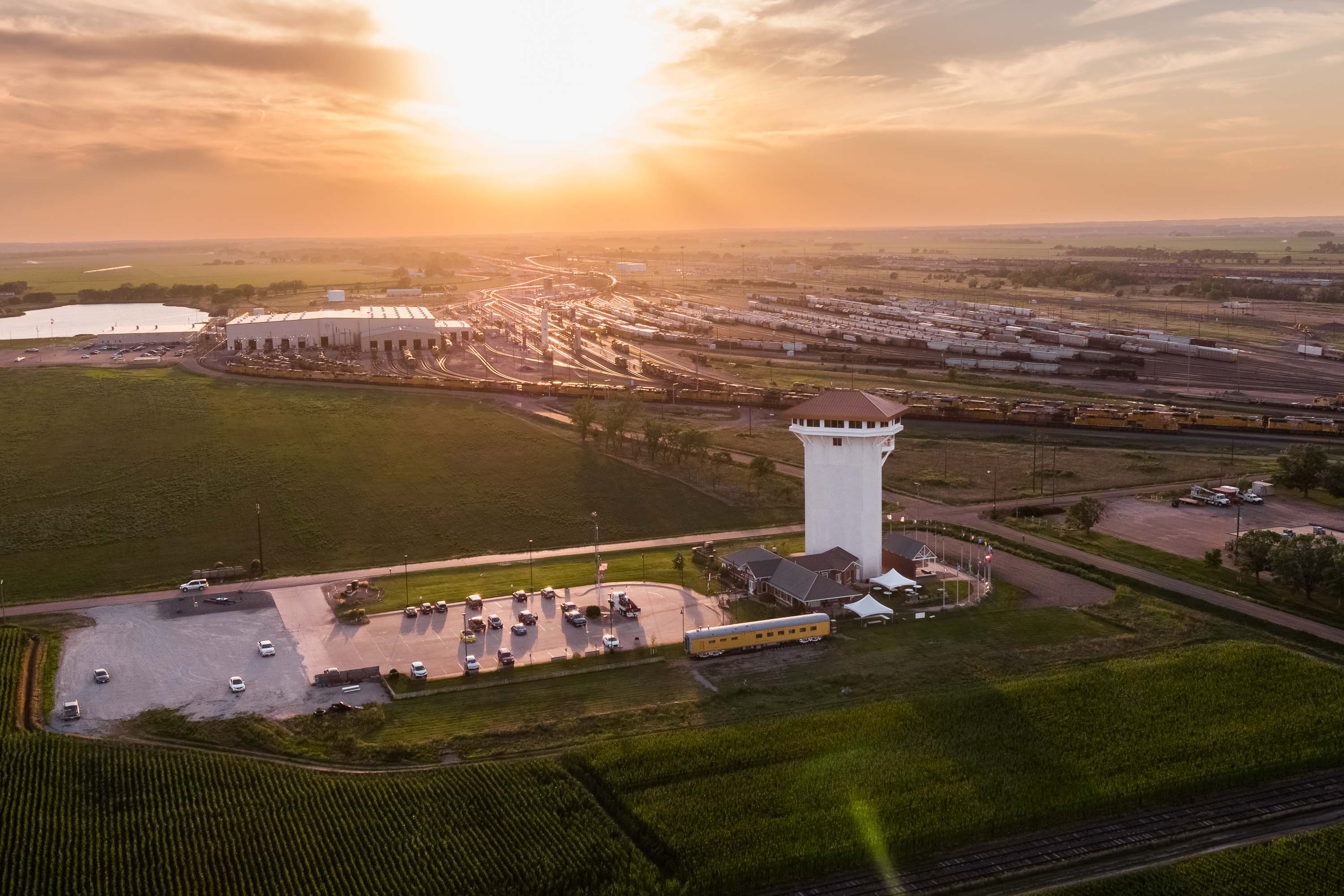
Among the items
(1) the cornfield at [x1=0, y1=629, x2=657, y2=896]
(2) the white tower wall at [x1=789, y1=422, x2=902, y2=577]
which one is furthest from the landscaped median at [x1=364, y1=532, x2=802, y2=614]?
(1) the cornfield at [x1=0, y1=629, x2=657, y2=896]

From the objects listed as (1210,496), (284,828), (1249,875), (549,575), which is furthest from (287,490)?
(1210,496)

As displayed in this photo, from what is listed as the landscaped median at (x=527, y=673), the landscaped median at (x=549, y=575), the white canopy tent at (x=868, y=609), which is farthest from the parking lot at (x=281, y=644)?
the white canopy tent at (x=868, y=609)

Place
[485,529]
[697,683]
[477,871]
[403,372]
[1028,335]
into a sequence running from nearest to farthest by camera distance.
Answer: [477,871]
[697,683]
[485,529]
[403,372]
[1028,335]

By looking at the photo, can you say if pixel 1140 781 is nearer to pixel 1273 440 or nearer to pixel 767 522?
pixel 767 522

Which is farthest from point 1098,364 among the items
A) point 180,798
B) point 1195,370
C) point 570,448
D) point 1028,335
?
point 180,798

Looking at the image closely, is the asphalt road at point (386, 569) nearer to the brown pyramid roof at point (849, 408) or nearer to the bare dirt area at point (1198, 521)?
the brown pyramid roof at point (849, 408)

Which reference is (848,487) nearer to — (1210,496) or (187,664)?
(1210,496)
